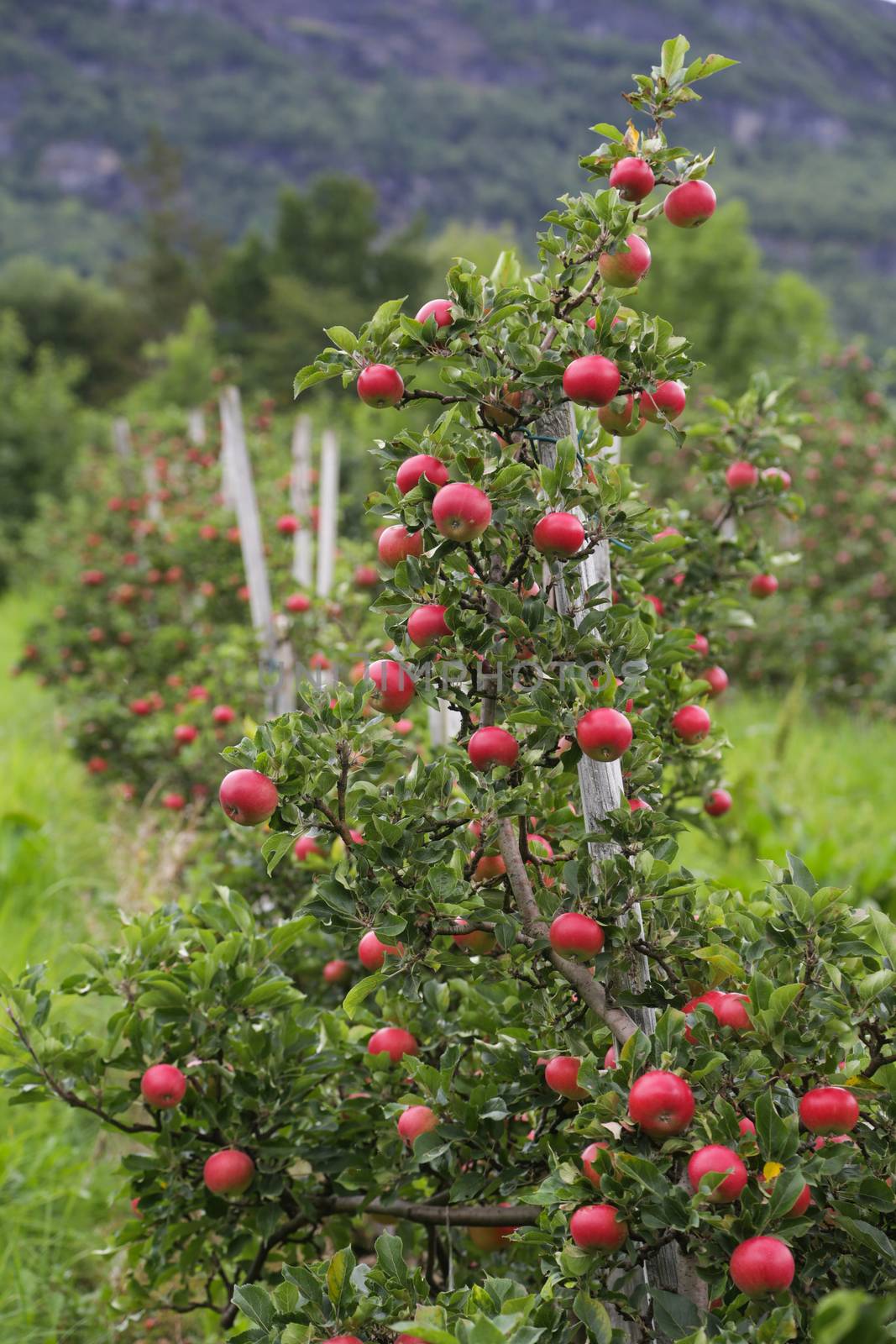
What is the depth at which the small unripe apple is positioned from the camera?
50.9 inches

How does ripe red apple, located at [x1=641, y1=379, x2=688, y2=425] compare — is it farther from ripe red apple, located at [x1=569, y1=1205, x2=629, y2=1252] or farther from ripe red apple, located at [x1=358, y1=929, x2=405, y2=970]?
ripe red apple, located at [x1=569, y1=1205, x2=629, y2=1252]

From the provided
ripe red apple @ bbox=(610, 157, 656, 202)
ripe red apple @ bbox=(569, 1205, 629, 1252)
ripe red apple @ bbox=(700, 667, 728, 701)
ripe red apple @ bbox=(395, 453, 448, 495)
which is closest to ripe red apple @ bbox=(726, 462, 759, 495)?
ripe red apple @ bbox=(700, 667, 728, 701)

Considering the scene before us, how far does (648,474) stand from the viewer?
9.29 meters

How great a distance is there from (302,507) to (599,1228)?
4.38 m

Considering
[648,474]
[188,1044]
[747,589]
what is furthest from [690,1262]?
[648,474]

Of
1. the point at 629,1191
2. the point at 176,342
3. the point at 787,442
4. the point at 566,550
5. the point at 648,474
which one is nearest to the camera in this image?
the point at 629,1191

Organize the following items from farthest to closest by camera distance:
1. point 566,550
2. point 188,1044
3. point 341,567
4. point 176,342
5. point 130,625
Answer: point 176,342
point 130,625
point 341,567
point 188,1044
point 566,550

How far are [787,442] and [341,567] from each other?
242cm

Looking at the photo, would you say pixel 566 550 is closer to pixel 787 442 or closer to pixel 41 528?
pixel 787 442

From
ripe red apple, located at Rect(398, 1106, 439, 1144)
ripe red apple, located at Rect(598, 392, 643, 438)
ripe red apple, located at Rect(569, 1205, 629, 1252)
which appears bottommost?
ripe red apple, located at Rect(398, 1106, 439, 1144)

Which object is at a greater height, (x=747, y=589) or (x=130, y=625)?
(x=747, y=589)

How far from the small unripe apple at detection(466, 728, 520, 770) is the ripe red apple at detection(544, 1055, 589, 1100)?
36 centimetres

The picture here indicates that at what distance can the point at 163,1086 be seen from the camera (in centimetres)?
158

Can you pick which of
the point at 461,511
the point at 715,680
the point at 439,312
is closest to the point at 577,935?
the point at 461,511
